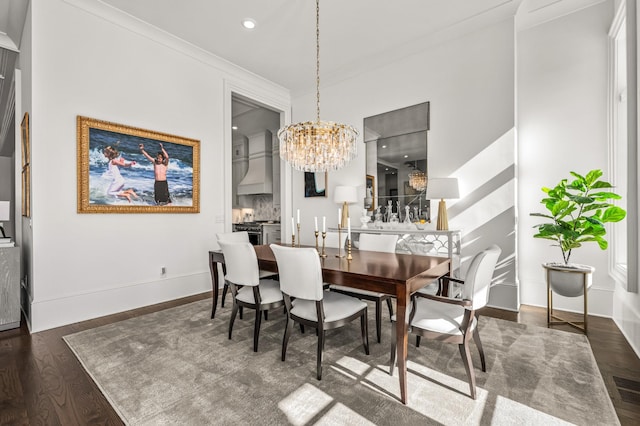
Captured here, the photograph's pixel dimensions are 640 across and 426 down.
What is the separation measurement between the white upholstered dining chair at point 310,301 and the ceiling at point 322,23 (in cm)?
274

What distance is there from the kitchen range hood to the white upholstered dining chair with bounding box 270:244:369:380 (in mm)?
4983

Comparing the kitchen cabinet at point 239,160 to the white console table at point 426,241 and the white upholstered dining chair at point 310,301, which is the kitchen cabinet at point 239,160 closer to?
the white console table at point 426,241

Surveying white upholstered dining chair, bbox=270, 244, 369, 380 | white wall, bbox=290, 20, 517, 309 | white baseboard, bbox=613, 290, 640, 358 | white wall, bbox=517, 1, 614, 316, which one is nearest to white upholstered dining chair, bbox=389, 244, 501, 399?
white upholstered dining chair, bbox=270, 244, 369, 380

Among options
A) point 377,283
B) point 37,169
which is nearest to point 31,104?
point 37,169

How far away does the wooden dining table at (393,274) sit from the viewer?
1795 mm

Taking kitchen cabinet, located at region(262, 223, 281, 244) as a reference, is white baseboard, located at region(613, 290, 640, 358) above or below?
below

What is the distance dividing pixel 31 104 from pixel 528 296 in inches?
225

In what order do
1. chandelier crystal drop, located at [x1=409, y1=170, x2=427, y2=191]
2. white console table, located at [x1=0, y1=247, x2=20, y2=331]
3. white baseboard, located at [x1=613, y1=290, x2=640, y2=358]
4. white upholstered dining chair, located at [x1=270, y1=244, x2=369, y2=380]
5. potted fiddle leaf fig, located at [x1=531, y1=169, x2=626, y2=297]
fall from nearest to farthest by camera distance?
white upholstered dining chair, located at [x1=270, y1=244, x2=369, y2=380]
white baseboard, located at [x1=613, y1=290, x2=640, y2=358]
potted fiddle leaf fig, located at [x1=531, y1=169, x2=626, y2=297]
white console table, located at [x1=0, y1=247, x2=20, y2=331]
chandelier crystal drop, located at [x1=409, y1=170, x2=427, y2=191]

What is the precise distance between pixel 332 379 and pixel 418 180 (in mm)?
2884

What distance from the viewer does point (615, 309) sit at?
119 inches

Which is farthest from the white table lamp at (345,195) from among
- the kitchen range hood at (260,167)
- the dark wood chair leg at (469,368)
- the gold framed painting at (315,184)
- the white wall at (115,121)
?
the kitchen range hood at (260,167)

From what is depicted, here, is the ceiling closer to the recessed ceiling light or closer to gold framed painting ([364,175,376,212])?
the recessed ceiling light

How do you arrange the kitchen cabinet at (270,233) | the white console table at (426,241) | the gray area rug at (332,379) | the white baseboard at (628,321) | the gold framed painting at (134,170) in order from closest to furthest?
the gray area rug at (332,379) < the white baseboard at (628,321) < the gold framed painting at (134,170) < the white console table at (426,241) < the kitchen cabinet at (270,233)

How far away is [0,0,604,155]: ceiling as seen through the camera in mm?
3236
